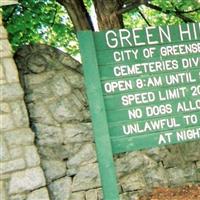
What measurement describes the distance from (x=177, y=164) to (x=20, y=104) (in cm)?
235

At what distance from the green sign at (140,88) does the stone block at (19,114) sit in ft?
3.92

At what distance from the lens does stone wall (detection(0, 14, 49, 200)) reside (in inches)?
188

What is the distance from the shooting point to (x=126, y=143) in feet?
13.2

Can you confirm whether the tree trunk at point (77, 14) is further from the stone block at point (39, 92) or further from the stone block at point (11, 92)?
the stone block at point (11, 92)

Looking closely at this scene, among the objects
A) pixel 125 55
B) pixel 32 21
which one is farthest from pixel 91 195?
pixel 32 21

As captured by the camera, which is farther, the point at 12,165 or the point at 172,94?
the point at 12,165

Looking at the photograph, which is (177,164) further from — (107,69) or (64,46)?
(64,46)

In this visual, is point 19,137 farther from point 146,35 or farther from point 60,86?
point 146,35

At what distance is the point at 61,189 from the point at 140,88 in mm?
1886

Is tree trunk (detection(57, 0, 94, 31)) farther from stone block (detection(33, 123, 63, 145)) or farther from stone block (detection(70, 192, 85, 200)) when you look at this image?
stone block (detection(70, 192, 85, 200))

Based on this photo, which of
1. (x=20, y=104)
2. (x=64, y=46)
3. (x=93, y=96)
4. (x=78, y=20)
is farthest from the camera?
(x=64, y=46)

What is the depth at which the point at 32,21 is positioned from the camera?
7.57 metres

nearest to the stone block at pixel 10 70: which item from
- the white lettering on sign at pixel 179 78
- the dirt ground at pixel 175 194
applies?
the white lettering on sign at pixel 179 78

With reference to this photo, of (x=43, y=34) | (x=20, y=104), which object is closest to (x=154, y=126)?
(x=20, y=104)
